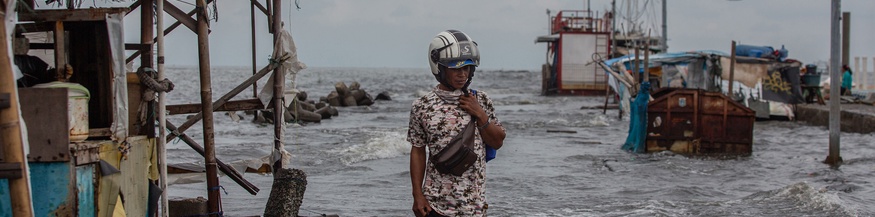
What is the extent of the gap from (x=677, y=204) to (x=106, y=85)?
7.41 meters

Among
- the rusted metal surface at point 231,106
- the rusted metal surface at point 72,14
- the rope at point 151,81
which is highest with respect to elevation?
the rusted metal surface at point 72,14

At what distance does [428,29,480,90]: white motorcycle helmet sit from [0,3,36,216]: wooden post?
1.89m

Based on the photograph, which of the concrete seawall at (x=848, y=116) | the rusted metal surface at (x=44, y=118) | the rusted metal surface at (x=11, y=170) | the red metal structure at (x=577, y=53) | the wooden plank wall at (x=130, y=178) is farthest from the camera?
the red metal structure at (x=577, y=53)

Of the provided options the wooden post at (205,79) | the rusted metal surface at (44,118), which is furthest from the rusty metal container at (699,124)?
the rusted metal surface at (44,118)

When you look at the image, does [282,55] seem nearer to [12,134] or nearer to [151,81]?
[151,81]

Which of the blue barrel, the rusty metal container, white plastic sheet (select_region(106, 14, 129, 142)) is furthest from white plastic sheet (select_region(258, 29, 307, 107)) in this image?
the blue barrel

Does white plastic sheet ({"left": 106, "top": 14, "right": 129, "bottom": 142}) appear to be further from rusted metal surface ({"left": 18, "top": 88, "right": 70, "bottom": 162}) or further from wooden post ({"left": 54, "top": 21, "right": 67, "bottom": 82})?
rusted metal surface ({"left": 18, "top": 88, "right": 70, "bottom": 162})

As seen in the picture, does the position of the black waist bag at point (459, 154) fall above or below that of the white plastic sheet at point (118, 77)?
below

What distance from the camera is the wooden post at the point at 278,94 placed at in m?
7.46

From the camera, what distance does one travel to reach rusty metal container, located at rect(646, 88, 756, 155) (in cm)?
1620

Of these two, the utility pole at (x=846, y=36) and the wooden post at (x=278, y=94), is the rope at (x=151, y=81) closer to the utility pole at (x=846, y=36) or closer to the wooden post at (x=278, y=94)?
Answer: the wooden post at (x=278, y=94)

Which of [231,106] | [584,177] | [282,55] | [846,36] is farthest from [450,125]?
[846,36]

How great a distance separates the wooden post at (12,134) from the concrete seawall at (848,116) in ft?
68.9

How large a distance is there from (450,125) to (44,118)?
1979 mm
